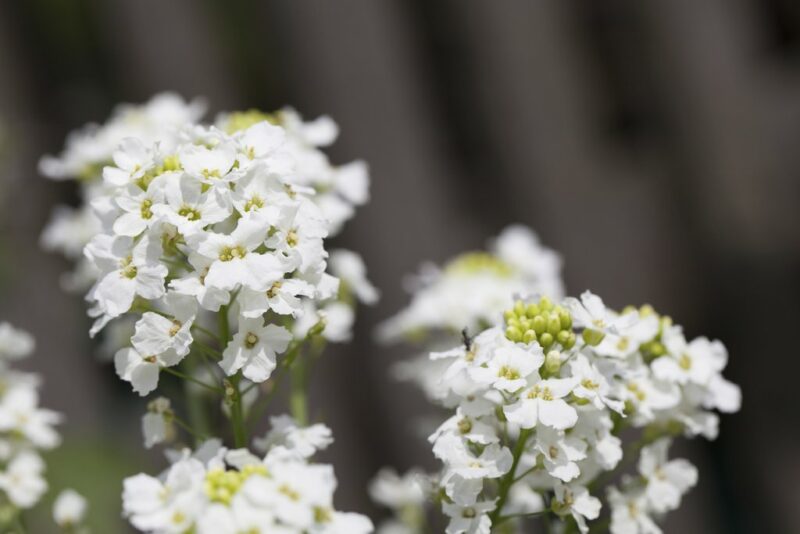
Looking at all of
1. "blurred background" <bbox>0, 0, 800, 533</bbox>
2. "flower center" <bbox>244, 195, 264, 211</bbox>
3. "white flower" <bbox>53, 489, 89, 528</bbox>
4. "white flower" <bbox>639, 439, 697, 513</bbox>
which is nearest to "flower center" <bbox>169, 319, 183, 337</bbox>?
"flower center" <bbox>244, 195, 264, 211</bbox>

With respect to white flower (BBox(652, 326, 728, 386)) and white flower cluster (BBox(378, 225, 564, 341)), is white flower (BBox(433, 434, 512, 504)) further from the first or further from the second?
white flower cluster (BBox(378, 225, 564, 341))

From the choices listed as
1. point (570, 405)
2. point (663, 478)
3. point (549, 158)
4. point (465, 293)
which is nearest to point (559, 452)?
point (570, 405)

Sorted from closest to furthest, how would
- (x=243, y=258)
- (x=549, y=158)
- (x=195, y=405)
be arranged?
(x=243, y=258), (x=195, y=405), (x=549, y=158)

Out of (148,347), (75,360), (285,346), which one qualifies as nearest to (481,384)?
(285,346)

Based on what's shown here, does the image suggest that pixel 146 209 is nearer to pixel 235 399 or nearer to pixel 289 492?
pixel 235 399

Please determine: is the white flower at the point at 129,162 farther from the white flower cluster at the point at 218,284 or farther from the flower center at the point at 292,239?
the flower center at the point at 292,239

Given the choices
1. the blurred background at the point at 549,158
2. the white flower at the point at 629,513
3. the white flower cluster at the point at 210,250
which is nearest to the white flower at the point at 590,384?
the white flower at the point at 629,513
